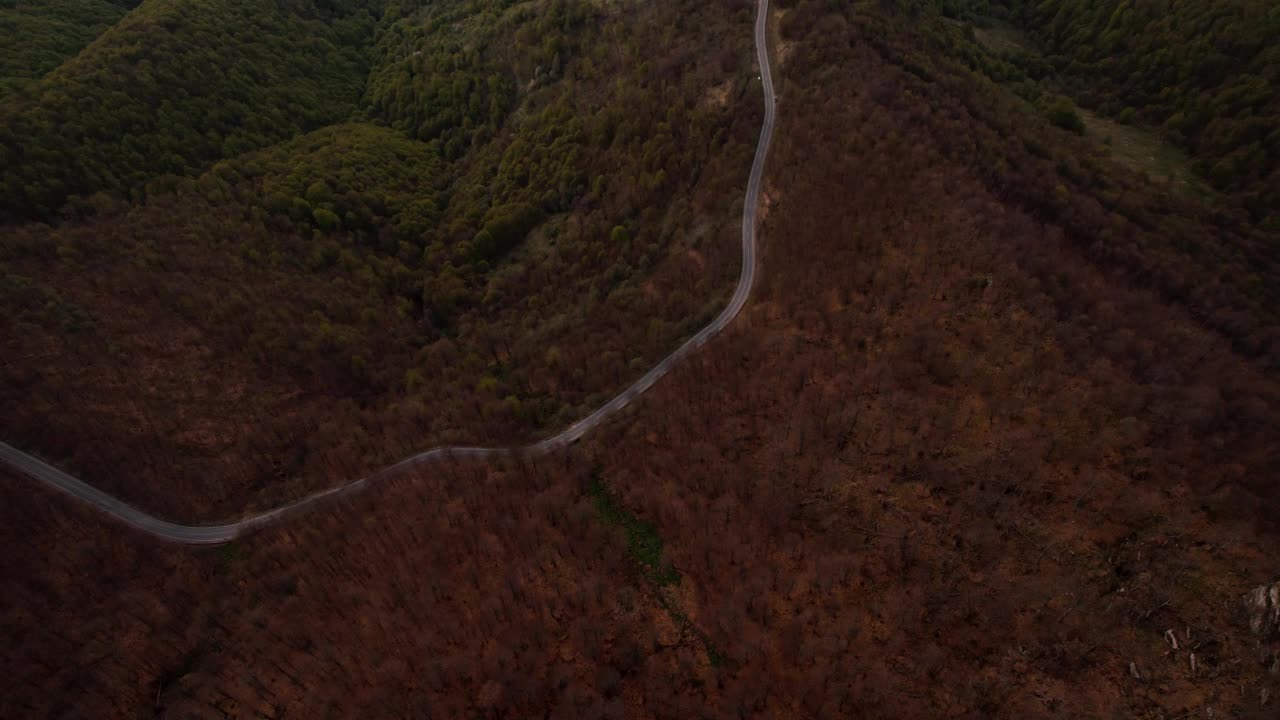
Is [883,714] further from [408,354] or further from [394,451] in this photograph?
[408,354]

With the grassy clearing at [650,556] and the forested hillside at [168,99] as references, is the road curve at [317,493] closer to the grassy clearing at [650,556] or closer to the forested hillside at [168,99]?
the grassy clearing at [650,556]

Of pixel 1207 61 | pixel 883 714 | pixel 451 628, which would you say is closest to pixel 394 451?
pixel 451 628

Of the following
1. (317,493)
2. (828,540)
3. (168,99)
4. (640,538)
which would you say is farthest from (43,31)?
(828,540)

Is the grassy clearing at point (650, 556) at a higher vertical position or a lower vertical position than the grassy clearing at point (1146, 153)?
lower

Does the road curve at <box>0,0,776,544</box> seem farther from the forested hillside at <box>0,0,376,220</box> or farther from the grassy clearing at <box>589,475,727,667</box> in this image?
the forested hillside at <box>0,0,376,220</box>

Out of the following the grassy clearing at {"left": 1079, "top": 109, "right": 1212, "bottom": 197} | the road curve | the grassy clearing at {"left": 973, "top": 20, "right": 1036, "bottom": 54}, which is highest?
the grassy clearing at {"left": 973, "top": 20, "right": 1036, "bottom": 54}

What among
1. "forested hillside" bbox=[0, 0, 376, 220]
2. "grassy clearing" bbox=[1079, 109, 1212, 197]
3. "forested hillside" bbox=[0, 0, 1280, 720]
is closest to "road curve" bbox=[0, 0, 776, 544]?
"forested hillside" bbox=[0, 0, 1280, 720]

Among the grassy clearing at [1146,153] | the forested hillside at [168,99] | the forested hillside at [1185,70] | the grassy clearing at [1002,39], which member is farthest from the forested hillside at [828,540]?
the grassy clearing at [1002,39]
